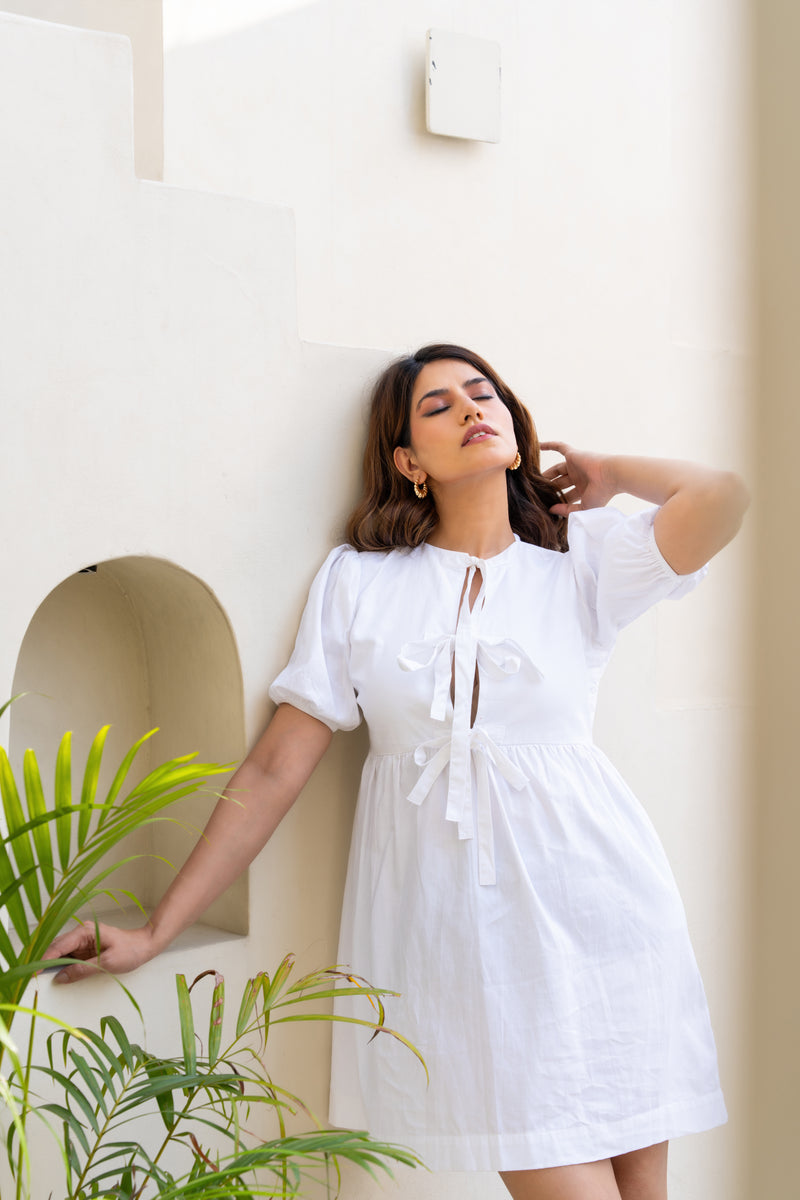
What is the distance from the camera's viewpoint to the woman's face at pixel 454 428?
2.14 meters

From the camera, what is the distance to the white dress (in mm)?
1917

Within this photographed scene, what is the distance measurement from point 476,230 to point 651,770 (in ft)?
4.40

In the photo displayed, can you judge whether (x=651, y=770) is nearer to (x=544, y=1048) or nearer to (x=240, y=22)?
(x=544, y=1048)

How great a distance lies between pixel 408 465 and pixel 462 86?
101 centimetres

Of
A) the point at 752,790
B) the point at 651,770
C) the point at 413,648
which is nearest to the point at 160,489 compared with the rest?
the point at 413,648

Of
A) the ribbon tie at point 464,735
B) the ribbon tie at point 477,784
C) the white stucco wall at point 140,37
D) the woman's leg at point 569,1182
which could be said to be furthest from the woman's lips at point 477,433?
the woman's leg at point 569,1182

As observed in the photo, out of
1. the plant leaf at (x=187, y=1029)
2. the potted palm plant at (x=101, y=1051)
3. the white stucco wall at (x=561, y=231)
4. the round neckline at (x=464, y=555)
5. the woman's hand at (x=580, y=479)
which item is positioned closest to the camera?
the potted palm plant at (x=101, y=1051)

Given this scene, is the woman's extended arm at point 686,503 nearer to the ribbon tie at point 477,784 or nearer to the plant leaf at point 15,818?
the ribbon tie at point 477,784

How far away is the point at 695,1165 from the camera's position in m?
2.80

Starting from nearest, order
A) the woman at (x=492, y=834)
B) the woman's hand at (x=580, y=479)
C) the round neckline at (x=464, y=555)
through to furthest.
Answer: the woman at (x=492, y=834)
the round neckline at (x=464, y=555)
the woman's hand at (x=580, y=479)

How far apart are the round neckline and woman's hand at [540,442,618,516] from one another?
19 cm

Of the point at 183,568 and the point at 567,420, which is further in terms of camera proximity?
the point at 567,420

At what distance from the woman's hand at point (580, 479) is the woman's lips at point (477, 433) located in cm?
25

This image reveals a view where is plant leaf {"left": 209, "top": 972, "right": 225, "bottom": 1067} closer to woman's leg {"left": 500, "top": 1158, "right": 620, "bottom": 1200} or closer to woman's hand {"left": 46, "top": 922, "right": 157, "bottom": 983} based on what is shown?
woman's hand {"left": 46, "top": 922, "right": 157, "bottom": 983}
